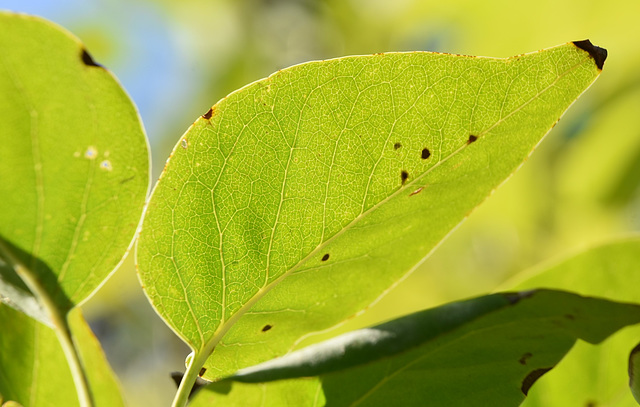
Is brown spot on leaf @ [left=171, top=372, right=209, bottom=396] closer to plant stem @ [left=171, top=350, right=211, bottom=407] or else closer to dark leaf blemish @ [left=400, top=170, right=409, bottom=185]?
plant stem @ [left=171, top=350, right=211, bottom=407]

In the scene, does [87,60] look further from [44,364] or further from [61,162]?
[44,364]

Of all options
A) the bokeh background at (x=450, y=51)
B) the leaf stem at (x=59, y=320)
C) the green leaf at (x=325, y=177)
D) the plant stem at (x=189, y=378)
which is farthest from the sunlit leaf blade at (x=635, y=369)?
the bokeh background at (x=450, y=51)

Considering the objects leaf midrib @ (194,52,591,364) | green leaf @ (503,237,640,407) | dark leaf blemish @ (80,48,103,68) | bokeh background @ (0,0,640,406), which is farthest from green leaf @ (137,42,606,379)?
bokeh background @ (0,0,640,406)

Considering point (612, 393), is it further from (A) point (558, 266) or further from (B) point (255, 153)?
(B) point (255, 153)

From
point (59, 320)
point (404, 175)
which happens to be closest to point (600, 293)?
point (404, 175)

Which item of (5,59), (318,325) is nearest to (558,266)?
(318,325)
